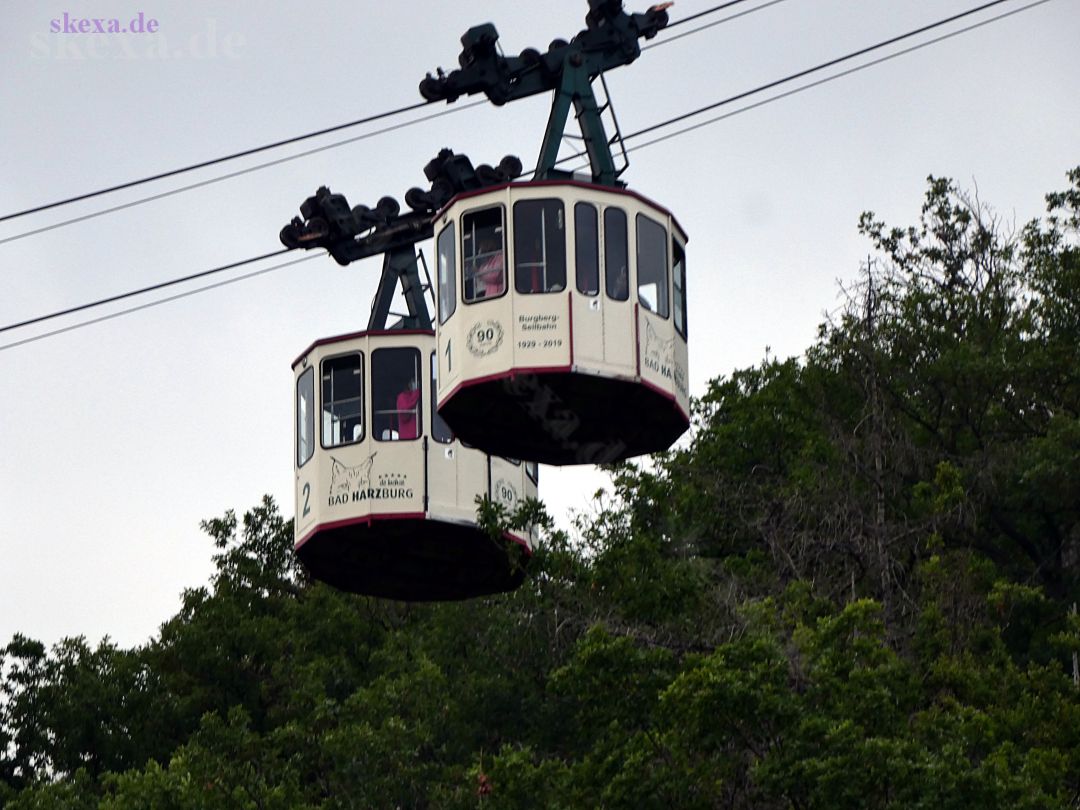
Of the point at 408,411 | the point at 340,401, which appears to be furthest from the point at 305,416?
the point at 408,411

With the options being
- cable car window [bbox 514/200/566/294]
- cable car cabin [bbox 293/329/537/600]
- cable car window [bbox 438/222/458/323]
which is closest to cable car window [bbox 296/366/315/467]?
cable car cabin [bbox 293/329/537/600]

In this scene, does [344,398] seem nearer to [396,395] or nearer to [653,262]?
[396,395]

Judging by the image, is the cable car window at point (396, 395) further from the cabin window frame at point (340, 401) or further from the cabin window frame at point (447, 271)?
the cabin window frame at point (447, 271)

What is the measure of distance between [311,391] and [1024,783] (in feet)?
32.9

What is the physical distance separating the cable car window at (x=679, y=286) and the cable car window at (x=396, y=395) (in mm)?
4122

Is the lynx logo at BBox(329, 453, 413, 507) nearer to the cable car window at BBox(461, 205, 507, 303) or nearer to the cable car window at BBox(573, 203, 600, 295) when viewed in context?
the cable car window at BBox(461, 205, 507, 303)

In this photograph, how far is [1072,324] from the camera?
2245 inches

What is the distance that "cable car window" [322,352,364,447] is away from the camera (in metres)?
34.3

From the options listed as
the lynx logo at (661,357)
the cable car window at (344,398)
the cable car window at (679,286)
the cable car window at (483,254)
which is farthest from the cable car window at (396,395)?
the lynx logo at (661,357)

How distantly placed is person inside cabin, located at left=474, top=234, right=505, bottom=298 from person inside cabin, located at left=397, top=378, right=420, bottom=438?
154 inches

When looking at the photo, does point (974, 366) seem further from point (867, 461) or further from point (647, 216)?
point (647, 216)

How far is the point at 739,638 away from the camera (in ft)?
117

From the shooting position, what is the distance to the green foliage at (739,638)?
108ft

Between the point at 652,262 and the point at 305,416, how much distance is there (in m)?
6.21
